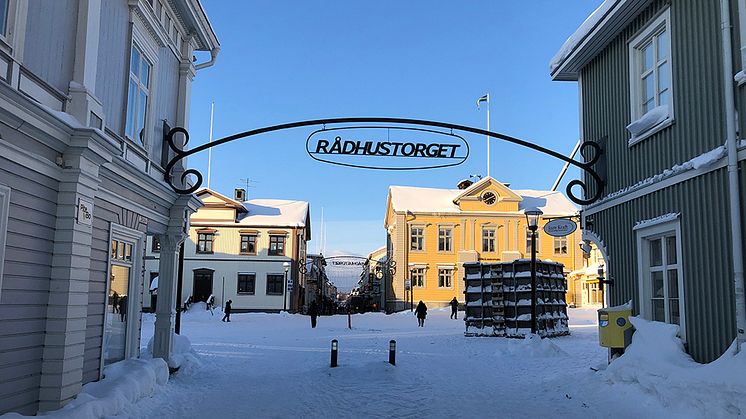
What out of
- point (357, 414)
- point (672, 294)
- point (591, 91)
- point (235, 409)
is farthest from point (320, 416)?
point (591, 91)

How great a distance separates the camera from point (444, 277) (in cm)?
4997

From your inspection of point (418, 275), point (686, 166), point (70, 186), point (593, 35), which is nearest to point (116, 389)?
point (70, 186)

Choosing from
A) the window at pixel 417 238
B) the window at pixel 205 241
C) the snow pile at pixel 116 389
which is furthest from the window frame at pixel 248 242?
the snow pile at pixel 116 389

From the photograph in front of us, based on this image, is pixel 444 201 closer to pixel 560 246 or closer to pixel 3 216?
pixel 560 246

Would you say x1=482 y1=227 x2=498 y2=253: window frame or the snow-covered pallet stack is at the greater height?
x1=482 y1=227 x2=498 y2=253: window frame

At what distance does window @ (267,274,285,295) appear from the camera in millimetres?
46594

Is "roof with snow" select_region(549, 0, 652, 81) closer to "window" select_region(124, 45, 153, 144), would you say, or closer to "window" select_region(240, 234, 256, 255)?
"window" select_region(124, 45, 153, 144)

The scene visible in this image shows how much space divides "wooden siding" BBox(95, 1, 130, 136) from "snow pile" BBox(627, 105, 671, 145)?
815cm

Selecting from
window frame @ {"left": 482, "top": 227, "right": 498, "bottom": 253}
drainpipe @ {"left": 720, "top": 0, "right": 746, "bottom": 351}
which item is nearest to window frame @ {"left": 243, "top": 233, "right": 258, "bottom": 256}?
window frame @ {"left": 482, "top": 227, "right": 498, "bottom": 253}

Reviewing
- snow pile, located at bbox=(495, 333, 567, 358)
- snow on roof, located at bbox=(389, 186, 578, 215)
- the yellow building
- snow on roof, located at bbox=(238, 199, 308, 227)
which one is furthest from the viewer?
snow on roof, located at bbox=(389, 186, 578, 215)

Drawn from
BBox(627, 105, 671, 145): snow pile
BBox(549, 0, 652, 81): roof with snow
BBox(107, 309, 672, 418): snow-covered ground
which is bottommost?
BBox(107, 309, 672, 418): snow-covered ground

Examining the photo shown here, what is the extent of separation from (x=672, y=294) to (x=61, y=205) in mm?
8585

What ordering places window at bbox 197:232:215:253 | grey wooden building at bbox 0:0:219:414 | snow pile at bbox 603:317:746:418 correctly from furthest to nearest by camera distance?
window at bbox 197:232:215:253 → snow pile at bbox 603:317:746:418 → grey wooden building at bbox 0:0:219:414

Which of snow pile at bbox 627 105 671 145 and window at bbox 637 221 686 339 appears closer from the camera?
window at bbox 637 221 686 339
